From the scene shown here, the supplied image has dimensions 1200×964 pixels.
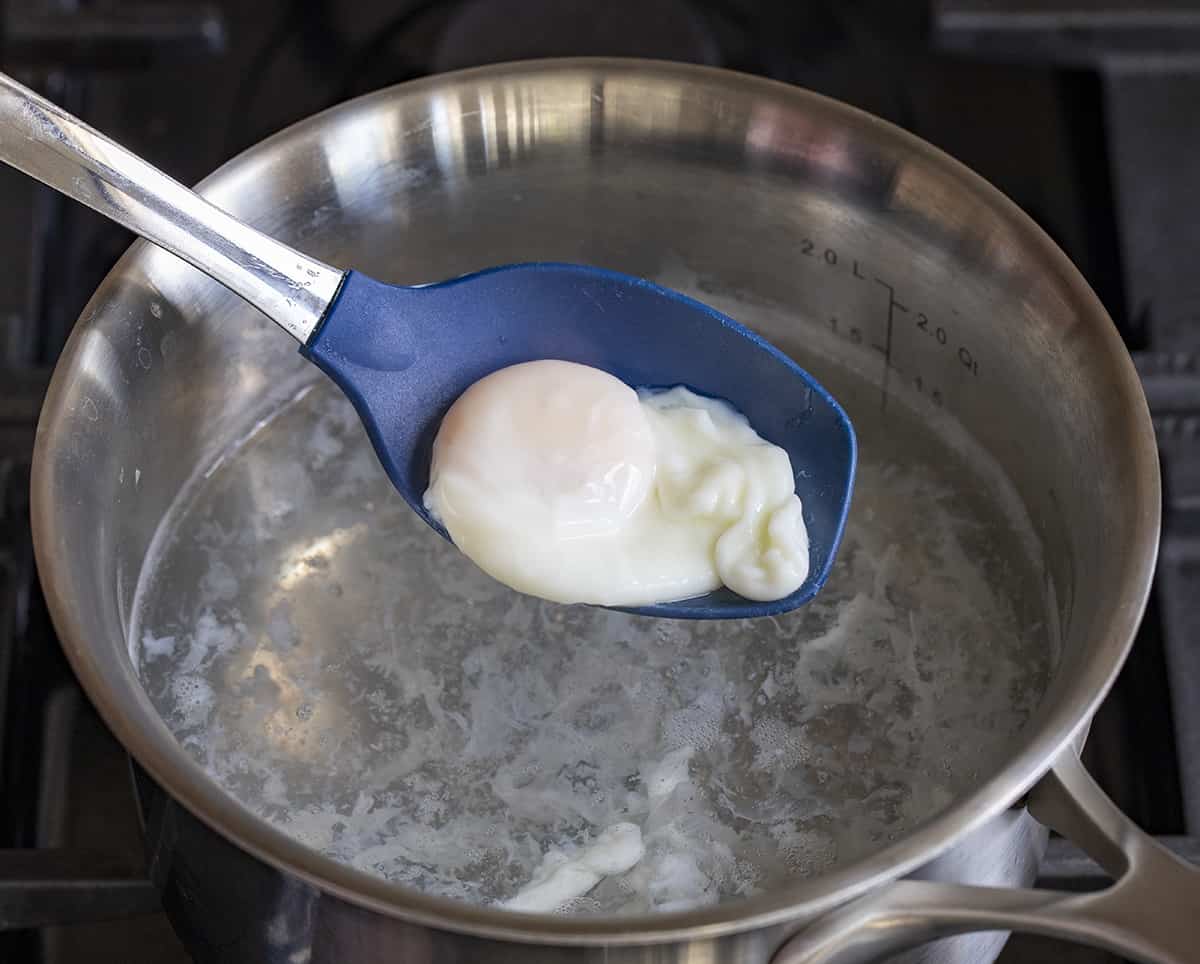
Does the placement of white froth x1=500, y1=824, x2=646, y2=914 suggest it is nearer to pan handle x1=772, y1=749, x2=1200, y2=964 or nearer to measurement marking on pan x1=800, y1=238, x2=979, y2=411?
pan handle x1=772, y1=749, x2=1200, y2=964

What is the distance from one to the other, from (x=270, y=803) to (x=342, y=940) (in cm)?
21

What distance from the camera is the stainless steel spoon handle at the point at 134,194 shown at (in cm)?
72

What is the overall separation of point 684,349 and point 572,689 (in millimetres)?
208

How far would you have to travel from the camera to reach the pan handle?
54cm

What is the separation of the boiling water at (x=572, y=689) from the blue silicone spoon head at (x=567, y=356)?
76 mm

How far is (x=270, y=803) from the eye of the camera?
802 millimetres

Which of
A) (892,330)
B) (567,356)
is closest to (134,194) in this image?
(567,356)

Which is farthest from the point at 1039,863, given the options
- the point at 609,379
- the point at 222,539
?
the point at 222,539

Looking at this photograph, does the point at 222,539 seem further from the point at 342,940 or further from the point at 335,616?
the point at 342,940

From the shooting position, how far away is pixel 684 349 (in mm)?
853

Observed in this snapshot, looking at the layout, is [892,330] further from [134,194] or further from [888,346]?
[134,194]

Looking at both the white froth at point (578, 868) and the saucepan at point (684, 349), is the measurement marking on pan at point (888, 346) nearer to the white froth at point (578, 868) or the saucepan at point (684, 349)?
the saucepan at point (684, 349)

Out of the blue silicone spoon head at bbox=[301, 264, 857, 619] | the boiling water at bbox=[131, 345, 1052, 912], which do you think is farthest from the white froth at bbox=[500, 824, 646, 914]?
the blue silicone spoon head at bbox=[301, 264, 857, 619]

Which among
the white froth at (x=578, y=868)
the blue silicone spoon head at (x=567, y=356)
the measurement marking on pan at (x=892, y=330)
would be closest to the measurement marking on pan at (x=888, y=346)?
the measurement marking on pan at (x=892, y=330)
